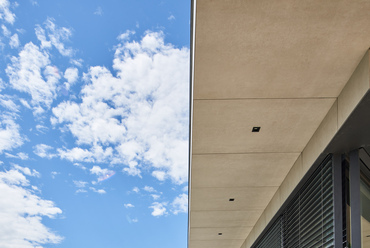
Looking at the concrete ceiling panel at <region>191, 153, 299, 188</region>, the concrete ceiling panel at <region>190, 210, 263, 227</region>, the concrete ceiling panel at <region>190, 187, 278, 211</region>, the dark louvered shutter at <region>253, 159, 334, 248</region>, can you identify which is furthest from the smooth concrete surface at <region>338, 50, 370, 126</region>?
the concrete ceiling panel at <region>190, 210, 263, 227</region>

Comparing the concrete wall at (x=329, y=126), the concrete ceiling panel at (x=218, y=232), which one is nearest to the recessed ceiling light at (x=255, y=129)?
the concrete wall at (x=329, y=126)

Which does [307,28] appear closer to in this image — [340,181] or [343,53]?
[343,53]

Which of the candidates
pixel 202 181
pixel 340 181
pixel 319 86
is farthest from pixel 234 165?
pixel 319 86

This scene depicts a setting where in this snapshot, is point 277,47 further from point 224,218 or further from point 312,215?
point 224,218

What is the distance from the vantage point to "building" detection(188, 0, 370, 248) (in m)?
3.60

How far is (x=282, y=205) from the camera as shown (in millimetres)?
7270

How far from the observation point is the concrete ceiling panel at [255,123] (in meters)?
4.84

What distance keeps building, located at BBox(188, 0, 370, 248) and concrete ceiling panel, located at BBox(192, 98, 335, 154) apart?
0.4 inches

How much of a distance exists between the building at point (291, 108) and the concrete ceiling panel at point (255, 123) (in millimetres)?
11

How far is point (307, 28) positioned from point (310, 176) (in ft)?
8.78

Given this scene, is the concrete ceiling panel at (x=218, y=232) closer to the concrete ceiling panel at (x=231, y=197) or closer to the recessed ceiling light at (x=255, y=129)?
the concrete ceiling panel at (x=231, y=197)

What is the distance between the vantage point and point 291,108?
490 cm

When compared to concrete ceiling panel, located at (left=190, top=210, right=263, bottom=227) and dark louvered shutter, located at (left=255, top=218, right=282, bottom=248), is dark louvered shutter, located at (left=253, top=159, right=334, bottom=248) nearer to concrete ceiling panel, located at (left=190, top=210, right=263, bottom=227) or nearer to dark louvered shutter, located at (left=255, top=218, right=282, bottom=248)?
dark louvered shutter, located at (left=255, top=218, right=282, bottom=248)

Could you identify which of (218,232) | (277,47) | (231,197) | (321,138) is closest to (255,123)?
(321,138)
